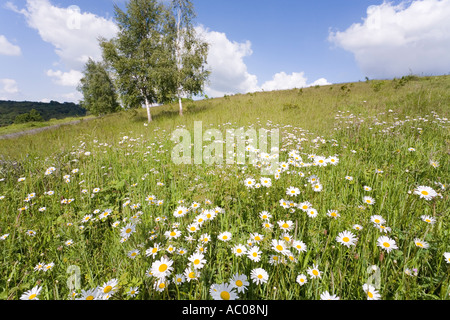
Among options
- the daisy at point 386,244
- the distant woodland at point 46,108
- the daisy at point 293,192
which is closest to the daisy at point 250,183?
the daisy at point 293,192

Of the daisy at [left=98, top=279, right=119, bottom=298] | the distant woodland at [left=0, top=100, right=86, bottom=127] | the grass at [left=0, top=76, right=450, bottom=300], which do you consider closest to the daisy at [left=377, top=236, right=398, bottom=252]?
the grass at [left=0, top=76, right=450, bottom=300]

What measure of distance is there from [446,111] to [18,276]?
36.8 ft

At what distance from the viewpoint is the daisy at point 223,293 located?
116 centimetres

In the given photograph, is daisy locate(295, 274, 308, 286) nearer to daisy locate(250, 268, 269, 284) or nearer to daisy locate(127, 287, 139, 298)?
daisy locate(250, 268, 269, 284)

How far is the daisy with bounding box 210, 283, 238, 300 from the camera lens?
45.6 inches

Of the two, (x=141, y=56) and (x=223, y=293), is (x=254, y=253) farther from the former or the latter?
(x=141, y=56)

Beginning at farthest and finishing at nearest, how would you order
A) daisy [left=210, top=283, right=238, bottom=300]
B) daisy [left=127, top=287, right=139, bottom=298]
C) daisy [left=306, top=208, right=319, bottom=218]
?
1. daisy [left=306, top=208, right=319, bottom=218]
2. daisy [left=127, top=287, right=139, bottom=298]
3. daisy [left=210, top=283, right=238, bottom=300]

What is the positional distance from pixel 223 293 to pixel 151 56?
16224 millimetres

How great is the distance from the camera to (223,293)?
118 centimetres

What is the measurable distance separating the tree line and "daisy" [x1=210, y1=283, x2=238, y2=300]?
546 inches

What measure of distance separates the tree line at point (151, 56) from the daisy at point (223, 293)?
13.9 m

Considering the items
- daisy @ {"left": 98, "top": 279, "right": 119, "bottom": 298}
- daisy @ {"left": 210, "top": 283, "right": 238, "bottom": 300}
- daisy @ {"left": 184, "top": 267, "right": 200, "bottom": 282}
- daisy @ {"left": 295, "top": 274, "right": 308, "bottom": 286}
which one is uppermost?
daisy @ {"left": 184, "top": 267, "right": 200, "bottom": 282}

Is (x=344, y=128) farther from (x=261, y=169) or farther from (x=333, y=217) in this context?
(x=333, y=217)

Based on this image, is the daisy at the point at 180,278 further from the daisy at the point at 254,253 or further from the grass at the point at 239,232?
the daisy at the point at 254,253
